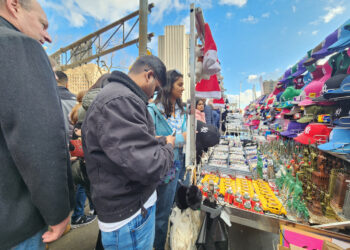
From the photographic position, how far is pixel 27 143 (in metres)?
0.61

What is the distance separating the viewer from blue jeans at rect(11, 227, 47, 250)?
691 millimetres

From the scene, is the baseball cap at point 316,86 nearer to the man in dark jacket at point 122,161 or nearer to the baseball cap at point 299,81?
the baseball cap at point 299,81

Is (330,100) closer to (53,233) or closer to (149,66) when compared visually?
(149,66)

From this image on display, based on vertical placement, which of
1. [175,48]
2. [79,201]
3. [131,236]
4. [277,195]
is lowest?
[79,201]

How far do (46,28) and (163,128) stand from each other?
1139mm

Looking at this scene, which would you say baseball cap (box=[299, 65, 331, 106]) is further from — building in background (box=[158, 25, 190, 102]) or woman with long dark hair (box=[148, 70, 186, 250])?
building in background (box=[158, 25, 190, 102])

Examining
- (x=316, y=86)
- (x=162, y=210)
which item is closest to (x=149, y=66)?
(x=162, y=210)

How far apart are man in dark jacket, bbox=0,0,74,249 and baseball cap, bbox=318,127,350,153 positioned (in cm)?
237

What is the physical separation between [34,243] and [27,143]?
54 centimetres

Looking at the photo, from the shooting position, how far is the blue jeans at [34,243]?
0.69 metres

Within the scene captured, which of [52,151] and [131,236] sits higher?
[52,151]

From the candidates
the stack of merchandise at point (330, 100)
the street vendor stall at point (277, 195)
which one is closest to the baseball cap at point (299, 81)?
the stack of merchandise at point (330, 100)

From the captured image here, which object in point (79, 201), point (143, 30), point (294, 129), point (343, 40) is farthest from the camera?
point (143, 30)

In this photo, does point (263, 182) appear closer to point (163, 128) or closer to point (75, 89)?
point (163, 128)
